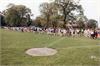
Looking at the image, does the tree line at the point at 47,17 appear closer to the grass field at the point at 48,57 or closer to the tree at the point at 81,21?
the tree at the point at 81,21

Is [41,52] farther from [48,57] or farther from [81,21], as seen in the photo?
[81,21]

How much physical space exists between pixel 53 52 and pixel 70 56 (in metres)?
0.97

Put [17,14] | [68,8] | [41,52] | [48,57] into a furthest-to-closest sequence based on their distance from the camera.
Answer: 1. [68,8]
2. [17,14]
3. [41,52]
4. [48,57]

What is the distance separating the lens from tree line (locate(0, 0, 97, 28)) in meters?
14.6

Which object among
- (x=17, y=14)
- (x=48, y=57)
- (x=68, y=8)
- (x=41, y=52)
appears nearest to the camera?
(x=48, y=57)

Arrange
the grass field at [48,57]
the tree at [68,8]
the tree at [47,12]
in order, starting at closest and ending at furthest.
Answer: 1. the grass field at [48,57]
2. the tree at [47,12]
3. the tree at [68,8]

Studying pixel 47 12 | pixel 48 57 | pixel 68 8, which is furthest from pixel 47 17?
pixel 68 8

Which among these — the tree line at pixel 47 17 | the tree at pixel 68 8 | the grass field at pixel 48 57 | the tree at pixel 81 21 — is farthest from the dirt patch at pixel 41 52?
the tree at pixel 81 21

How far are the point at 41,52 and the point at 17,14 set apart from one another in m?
2.41

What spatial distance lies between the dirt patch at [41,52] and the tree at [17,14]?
58.4 inches

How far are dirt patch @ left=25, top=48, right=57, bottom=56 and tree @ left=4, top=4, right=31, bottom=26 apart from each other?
58.4 inches

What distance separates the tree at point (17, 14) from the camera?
14539mm

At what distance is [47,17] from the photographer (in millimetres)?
14781

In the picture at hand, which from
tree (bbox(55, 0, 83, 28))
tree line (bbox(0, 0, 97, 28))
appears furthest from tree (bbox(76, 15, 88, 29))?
tree (bbox(55, 0, 83, 28))
